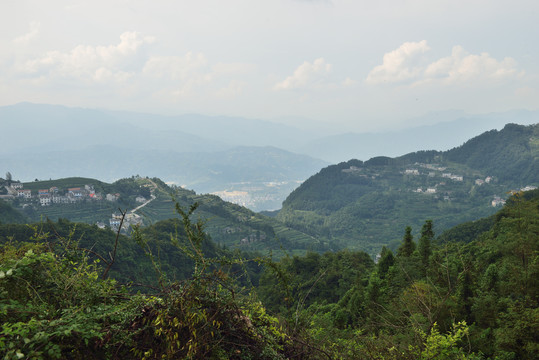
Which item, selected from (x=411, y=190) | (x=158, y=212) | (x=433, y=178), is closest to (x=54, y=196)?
(x=158, y=212)

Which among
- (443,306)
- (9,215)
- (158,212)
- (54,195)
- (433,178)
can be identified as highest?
(54,195)

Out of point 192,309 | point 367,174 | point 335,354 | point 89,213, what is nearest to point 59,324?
point 192,309

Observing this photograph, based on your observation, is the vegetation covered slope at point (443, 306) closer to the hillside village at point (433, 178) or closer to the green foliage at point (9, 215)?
the green foliage at point (9, 215)

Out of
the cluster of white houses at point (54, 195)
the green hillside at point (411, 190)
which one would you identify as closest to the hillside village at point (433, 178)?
the green hillside at point (411, 190)

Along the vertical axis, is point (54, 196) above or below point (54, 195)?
below

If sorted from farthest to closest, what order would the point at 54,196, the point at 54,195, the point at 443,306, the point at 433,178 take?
the point at 433,178, the point at 54,195, the point at 54,196, the point at 443,306

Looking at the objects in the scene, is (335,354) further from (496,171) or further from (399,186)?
(496,171)

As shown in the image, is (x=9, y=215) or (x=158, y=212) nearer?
(x=9, y=215)

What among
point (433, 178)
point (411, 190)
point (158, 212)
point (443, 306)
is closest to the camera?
point (443, 306)

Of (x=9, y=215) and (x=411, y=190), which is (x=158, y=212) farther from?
(x=411, y=190)
